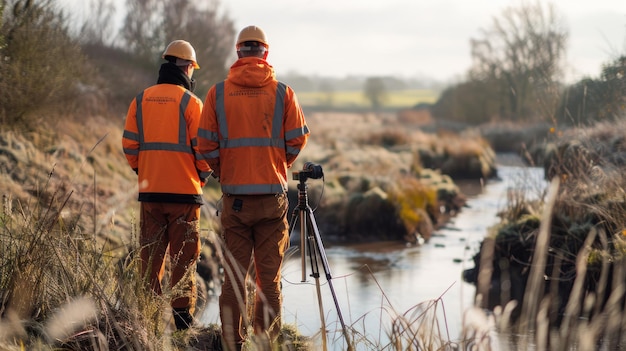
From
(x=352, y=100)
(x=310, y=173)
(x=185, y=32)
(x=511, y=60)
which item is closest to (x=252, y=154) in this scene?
(x=310, y=173)

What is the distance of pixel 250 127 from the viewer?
539 cm

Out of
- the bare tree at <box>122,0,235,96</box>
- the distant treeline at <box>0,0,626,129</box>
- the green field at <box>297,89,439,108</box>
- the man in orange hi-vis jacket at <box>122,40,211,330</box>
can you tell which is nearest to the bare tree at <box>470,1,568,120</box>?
the distant treeline at <box>0,0,626,129</box>

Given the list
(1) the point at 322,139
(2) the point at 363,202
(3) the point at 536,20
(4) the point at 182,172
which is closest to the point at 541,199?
(2) the point at 363,202

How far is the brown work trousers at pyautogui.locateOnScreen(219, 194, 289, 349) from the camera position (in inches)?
212

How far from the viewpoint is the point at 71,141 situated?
45.2 feet

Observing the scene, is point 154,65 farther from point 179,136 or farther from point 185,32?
point 179,136

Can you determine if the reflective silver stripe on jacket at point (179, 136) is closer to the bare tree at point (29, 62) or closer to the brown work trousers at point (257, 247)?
the brown work trousers at point (257, 247)

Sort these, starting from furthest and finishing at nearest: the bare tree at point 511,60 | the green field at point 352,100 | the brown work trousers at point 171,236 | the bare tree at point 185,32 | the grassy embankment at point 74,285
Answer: the green field at point 352,100 < the bare tree at point 511,60 < the bare tree at point 185,32 < the brown work trousers at point 171,236 < the grassy embankment at point 74,285

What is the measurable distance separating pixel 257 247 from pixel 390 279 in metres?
6.05

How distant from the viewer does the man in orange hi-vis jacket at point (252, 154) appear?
17.6ft

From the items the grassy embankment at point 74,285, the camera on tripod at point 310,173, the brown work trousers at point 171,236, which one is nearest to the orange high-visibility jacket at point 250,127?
the camera on tripod at point 310,173

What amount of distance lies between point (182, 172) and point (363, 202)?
9882 mm

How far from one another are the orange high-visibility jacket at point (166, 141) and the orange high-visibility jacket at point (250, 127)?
688 millimetres

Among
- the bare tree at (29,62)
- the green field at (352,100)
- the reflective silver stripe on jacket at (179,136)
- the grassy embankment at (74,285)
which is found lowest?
the grassy embankment at (74,285)
